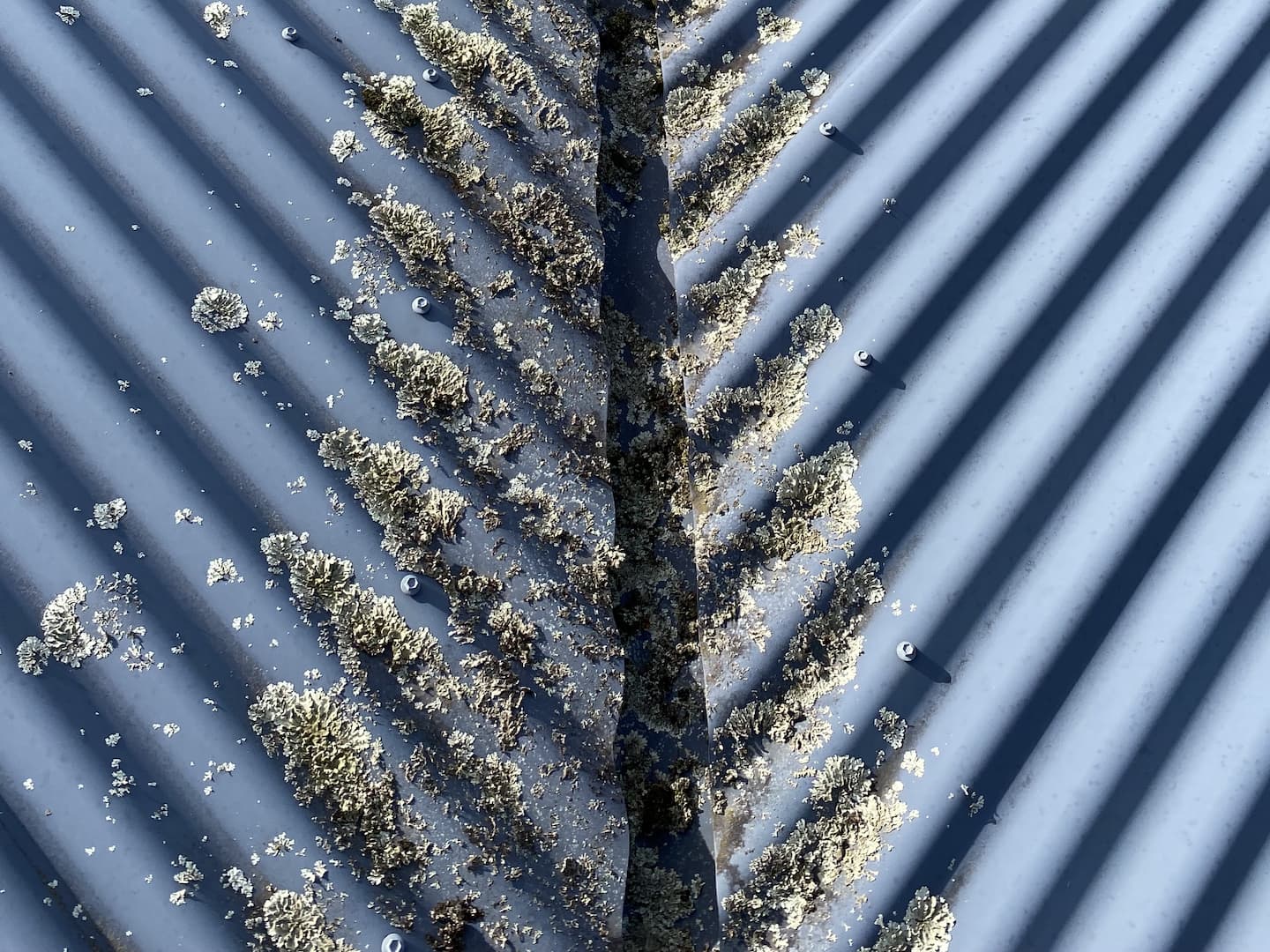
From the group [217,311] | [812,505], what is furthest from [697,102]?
[217,311]

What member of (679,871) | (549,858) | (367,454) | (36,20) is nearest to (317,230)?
(367,454)

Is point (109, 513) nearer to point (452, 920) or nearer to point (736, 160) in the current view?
point (452, 920)

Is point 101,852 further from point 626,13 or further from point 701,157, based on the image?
point 626,13

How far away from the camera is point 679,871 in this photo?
1.84 meters

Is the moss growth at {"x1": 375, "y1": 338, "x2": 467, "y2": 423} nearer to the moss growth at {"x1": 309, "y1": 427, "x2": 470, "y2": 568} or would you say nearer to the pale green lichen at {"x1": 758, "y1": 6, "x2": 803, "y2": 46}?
the moss growth at {"x1": 309, "y1": 427, "x2": 470, "y2": 568}

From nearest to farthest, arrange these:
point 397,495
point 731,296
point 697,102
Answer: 1. point 397,495
2. point 731,296
3. point 697,102

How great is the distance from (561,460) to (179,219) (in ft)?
3.69

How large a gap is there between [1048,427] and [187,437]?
2039 mm

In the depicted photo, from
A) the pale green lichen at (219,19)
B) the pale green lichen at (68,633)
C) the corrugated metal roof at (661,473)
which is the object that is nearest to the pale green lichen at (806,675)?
the corrugated metal roof at (661,473)

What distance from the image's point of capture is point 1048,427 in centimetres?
205

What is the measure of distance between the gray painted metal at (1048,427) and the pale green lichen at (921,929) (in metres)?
0.03

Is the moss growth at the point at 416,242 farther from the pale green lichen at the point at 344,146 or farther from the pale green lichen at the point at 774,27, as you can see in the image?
the pale green lichen at the point at 774,27

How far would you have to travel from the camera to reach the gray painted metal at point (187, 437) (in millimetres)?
1640

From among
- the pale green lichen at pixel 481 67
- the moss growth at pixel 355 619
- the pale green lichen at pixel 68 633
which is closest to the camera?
the pale green lichen at pixel 68 633
